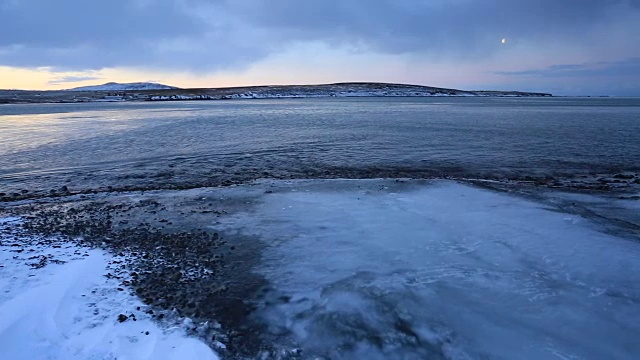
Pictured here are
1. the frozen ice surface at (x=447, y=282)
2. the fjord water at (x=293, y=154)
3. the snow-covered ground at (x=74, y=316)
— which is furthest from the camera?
the fjord water at (x=293, y=154)

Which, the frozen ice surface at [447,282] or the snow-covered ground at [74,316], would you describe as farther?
the frozen ice surface at [447,282]

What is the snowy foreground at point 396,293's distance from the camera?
548 centimetres

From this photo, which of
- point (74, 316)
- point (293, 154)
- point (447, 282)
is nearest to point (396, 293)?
point (447, 282)

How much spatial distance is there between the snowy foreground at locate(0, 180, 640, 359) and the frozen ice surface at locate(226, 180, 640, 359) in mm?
25

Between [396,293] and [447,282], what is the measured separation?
1.09m

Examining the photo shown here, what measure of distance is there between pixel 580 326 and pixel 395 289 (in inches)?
111

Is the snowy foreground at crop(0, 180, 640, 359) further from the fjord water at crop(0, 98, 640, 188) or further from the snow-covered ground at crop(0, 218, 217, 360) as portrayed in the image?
the fjord water at crop(0, 98, 640, 188)

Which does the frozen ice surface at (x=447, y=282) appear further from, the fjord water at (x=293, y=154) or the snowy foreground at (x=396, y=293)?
the fjord water at (x=293, y=154)

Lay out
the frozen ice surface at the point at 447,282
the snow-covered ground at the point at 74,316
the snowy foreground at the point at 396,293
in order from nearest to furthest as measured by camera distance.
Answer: the snow-covered ground at the point at 74,316 < the snowy foreground at the point at 396,293 < the frozen ice surface at the point at 447,282

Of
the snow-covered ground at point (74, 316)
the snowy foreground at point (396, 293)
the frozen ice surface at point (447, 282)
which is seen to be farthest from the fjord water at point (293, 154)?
the snow-covered ground at point (74, 316)

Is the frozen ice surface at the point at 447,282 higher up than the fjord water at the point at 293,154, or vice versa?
the fjord water at the point at 293,154

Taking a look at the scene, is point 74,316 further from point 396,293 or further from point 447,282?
point 447,282

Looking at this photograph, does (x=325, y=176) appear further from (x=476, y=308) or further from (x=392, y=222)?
(x=476, y=308)

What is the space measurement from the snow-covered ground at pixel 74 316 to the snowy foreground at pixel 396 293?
0.02m
